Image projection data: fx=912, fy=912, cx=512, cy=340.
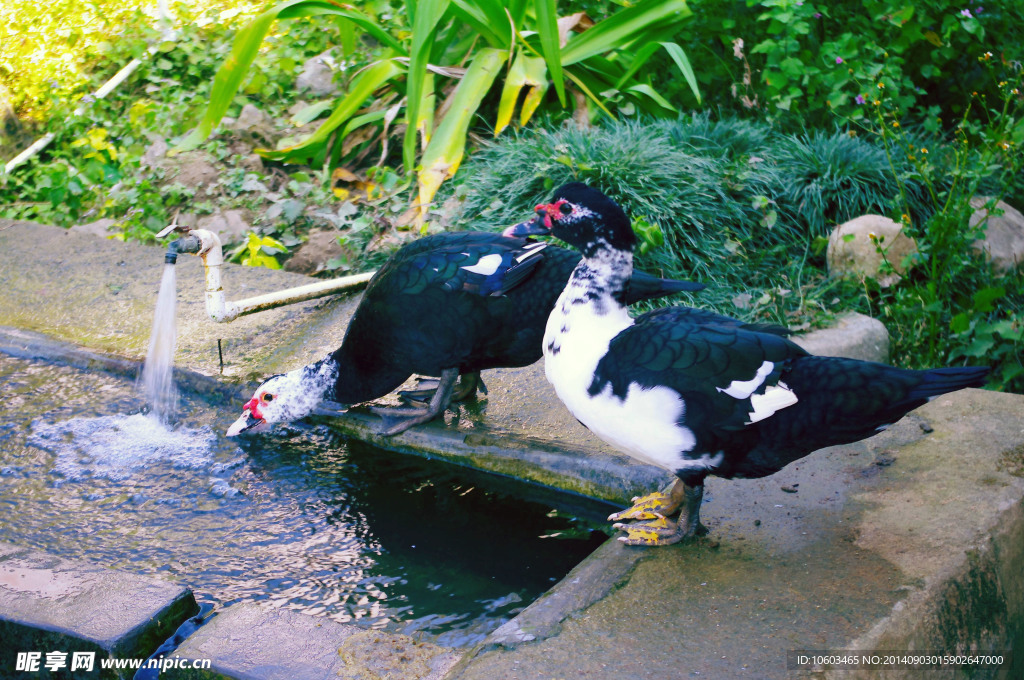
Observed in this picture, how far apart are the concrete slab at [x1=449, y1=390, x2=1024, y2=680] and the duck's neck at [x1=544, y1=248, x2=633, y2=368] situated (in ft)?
1.69

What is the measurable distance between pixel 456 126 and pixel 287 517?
277 centimetres

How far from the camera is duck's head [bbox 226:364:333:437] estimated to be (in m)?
3.06

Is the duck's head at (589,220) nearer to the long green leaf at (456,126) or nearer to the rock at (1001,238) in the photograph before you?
the long green leaf at (456,126)

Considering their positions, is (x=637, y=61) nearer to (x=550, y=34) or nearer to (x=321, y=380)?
(x=550, y=34)

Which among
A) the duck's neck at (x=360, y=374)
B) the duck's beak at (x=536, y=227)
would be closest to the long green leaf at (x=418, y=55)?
the duck's neck at (x=360, y=374)

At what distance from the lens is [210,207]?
5.24 meters

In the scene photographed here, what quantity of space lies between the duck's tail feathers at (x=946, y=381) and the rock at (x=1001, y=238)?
2.46 metres

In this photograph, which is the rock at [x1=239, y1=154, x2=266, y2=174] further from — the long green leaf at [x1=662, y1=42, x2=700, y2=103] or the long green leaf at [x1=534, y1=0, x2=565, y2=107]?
the long green leaf at [x1=662, y1=42, x2=700, y2=103]

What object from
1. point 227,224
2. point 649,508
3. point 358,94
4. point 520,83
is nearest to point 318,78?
point 358,94

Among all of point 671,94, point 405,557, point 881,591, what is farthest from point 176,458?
point 671,94

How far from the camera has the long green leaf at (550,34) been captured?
4621mm

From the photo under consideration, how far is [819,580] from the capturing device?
2129 mm

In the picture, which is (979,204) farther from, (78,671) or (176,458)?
(78,671)

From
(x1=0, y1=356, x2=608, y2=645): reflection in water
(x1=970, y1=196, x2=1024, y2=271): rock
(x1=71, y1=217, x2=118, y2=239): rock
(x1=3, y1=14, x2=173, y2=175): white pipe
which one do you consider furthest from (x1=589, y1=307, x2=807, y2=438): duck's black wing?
(x1=3, y1=14, x2=173, y2=175): white pipe
